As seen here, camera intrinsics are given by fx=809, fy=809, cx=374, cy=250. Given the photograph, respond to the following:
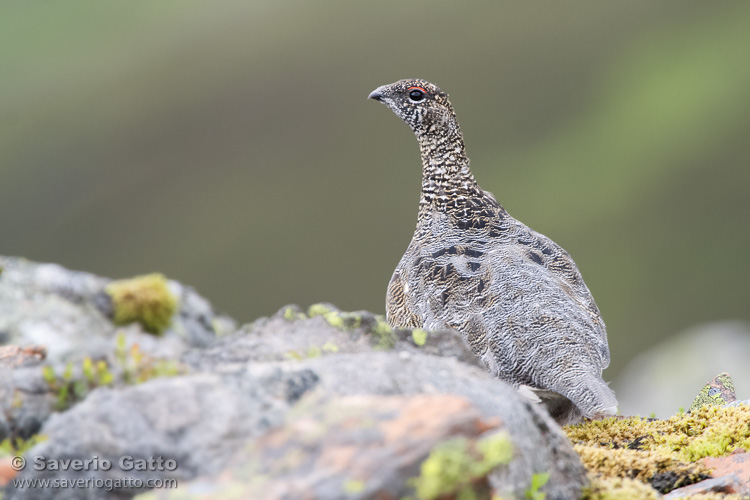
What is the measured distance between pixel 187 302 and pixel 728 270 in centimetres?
3210

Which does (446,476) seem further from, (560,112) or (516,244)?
(560,112)

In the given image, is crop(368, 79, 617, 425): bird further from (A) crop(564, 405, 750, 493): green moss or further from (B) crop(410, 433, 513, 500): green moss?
(B) crop(410, 433, 513, 500): green moss

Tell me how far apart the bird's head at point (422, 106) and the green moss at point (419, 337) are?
16.4 feet

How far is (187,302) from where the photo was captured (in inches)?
157

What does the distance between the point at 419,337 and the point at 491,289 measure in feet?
8.79

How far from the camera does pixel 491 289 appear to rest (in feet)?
22.3

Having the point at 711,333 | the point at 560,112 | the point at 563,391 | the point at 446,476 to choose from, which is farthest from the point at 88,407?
the point at 560,112

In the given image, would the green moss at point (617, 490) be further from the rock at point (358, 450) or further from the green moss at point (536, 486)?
the rock at point (358, 450)

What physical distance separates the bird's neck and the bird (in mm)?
11

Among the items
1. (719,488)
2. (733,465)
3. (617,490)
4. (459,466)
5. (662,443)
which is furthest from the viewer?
(662,443)

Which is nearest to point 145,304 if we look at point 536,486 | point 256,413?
point 256,413

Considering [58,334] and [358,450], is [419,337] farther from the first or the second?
[58,334]

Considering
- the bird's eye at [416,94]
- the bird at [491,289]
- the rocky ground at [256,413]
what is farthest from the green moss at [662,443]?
the bird's eye at [416,94]

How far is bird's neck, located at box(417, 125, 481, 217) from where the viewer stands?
863 centimetres
